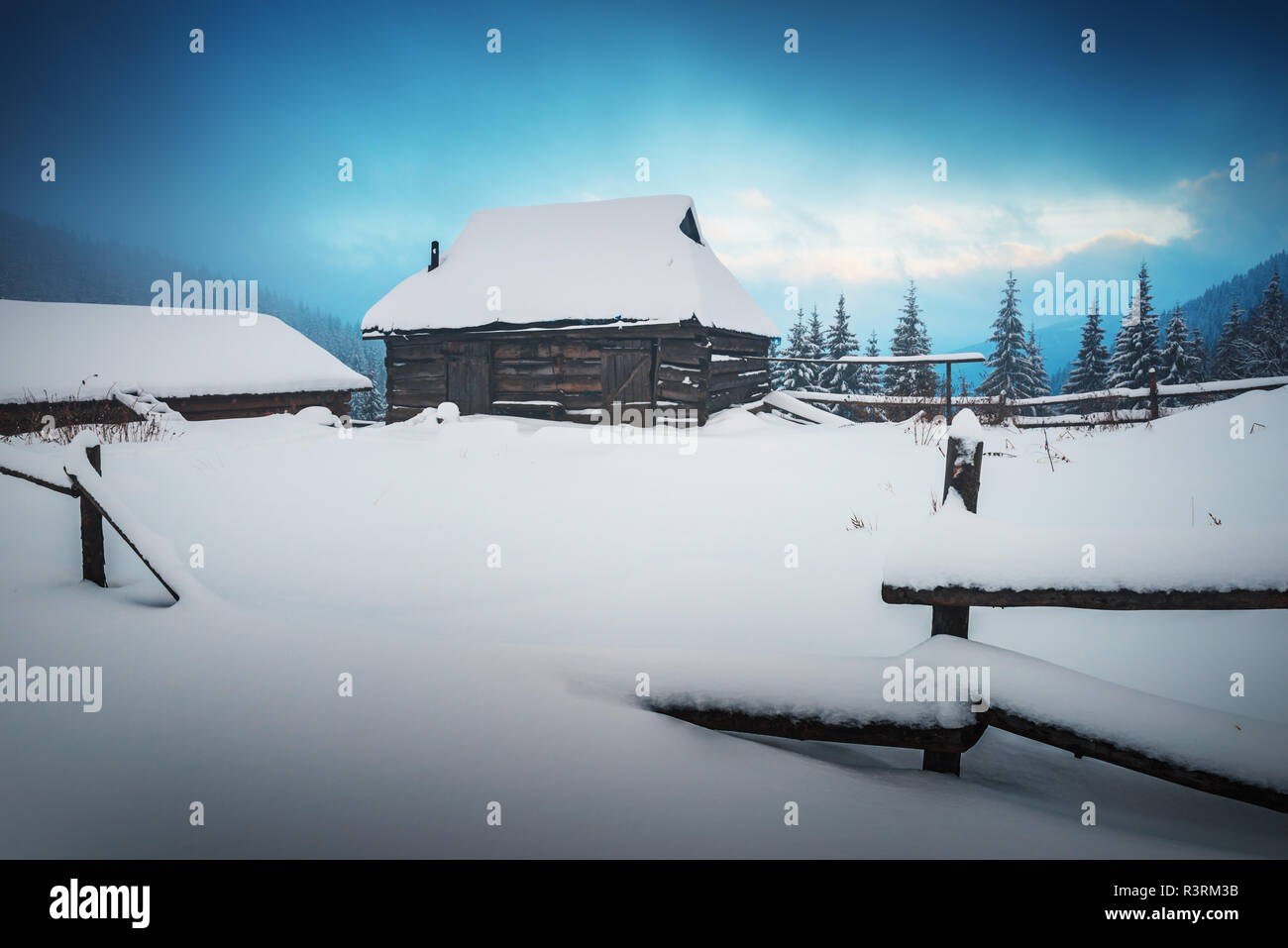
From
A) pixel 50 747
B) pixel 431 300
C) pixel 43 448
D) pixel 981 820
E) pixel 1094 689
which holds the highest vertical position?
pixel 431 300

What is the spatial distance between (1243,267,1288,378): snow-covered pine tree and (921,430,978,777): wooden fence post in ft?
146

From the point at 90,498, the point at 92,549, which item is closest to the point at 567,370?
the point at 92,549

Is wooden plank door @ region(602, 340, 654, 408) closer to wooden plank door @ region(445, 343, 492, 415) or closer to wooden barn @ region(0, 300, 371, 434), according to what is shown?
wooden plank door @ region(445, 343, 492, 415)

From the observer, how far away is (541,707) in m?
2.50

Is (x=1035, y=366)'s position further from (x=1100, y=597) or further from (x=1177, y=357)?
(x=1100, y=597)

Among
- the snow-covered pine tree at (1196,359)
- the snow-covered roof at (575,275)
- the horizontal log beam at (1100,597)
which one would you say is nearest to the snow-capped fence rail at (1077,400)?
the snow-covered roof at (575,275)

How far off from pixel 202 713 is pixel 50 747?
1.56 feet

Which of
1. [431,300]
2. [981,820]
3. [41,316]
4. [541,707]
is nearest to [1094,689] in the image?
[981,820]

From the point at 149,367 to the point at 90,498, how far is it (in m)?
18.0

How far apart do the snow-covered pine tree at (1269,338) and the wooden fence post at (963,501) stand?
44.4 metres

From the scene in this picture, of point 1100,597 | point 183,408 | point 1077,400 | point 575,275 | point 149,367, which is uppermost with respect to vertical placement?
point 575,275

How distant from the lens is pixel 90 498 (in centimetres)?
388

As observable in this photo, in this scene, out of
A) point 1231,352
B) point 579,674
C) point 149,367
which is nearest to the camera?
point 579,674

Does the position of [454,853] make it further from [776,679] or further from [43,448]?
[43,448]
